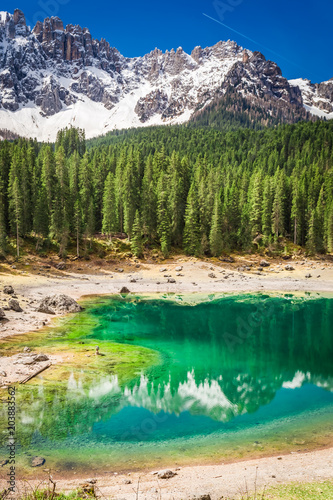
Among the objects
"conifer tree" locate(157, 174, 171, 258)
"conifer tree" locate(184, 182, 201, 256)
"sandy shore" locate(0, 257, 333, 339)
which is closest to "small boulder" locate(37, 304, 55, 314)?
"sandy shore" locate(0, 257, 333, 339)

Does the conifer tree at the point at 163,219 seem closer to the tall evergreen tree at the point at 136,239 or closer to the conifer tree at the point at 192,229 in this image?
the conifer tree at the point at 192,229

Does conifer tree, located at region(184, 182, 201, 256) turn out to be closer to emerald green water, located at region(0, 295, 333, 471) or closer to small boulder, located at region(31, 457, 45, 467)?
emerald green water, located at region(0, 295, 333, 471)

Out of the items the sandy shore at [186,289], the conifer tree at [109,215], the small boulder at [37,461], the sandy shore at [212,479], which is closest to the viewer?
the sandy shore at [212,479]

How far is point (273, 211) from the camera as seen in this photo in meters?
75.2

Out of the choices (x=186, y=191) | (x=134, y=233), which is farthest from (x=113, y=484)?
(x=186, y=191)

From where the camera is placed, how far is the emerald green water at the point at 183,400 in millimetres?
13352

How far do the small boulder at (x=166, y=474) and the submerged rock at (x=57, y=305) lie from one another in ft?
83.5

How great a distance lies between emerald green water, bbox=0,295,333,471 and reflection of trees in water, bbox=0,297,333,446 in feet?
0.25

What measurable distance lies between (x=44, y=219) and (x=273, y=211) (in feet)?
157

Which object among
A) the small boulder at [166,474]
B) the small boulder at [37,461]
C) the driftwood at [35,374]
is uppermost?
the driftwood at [35,374]

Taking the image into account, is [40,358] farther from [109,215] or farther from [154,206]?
[154,206]

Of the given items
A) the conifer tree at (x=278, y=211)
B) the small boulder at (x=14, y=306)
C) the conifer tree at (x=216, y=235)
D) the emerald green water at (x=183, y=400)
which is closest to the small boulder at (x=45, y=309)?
the small boulder at (x=14, y=306)

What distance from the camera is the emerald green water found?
13.4 metres

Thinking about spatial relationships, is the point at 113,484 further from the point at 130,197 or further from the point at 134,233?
the point at 130,197
